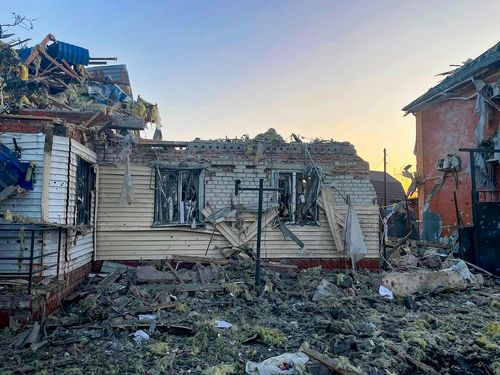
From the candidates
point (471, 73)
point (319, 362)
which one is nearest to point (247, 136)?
point (319, 362)

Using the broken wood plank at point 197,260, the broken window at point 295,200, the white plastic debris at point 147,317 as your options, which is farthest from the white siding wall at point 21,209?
the broken window at point 295,200

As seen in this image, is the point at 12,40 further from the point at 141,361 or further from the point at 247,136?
the point at 247,136

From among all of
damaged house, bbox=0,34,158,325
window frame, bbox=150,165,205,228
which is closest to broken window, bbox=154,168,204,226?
window frame, bbox=150,165,205,228

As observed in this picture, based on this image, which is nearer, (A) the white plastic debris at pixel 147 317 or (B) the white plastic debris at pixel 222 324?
(B) the white plastic debris at pixel 222 324

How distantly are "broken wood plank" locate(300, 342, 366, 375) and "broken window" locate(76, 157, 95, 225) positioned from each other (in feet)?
19.5

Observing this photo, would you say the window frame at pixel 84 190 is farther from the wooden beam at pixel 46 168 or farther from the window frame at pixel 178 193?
the window frame at pixel 178 193

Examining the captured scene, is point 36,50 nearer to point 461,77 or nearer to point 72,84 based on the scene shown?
point 72,84

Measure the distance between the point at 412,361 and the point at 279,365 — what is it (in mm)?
1854

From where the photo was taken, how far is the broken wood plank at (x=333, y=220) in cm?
1056

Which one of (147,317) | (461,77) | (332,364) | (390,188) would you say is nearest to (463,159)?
(461,77)

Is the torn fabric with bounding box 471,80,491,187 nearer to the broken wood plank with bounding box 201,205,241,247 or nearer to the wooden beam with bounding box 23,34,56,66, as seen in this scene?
the broken wood plank with bounding box 201,205,241,247

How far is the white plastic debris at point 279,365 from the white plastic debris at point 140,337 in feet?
5.88

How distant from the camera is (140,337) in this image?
579 centimetres

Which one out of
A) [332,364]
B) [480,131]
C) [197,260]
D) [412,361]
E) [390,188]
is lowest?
[412,361]
